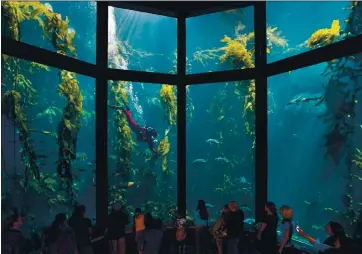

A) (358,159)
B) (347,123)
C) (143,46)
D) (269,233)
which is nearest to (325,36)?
(347,123)

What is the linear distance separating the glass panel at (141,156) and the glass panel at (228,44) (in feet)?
7.82

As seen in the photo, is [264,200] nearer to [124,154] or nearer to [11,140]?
[11,140]

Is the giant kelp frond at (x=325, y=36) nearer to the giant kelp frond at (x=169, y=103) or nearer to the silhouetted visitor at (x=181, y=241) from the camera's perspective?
the silhouetted visitor at (x=181, y=241)

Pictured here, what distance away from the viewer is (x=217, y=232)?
5.35 metres

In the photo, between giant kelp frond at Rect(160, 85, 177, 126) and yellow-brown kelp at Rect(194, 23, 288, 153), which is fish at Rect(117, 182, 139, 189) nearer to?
giant kelp frond at Rect(160, 85, 177, 126)

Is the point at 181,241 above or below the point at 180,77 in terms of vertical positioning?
below

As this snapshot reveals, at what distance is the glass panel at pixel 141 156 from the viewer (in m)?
11.5

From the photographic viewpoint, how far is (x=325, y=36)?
7.14 metres

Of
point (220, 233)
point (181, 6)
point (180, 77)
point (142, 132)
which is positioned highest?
point (181, 6)

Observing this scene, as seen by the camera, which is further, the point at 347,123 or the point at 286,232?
the point at 347,123

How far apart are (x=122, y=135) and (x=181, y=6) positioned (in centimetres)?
592

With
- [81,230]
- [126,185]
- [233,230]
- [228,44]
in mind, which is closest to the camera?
[81,230]

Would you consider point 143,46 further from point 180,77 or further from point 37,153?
point 37,153

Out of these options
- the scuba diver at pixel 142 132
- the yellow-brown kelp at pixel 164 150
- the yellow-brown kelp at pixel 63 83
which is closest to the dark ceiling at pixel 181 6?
the yellow-brown kelp at pixel 63 83
